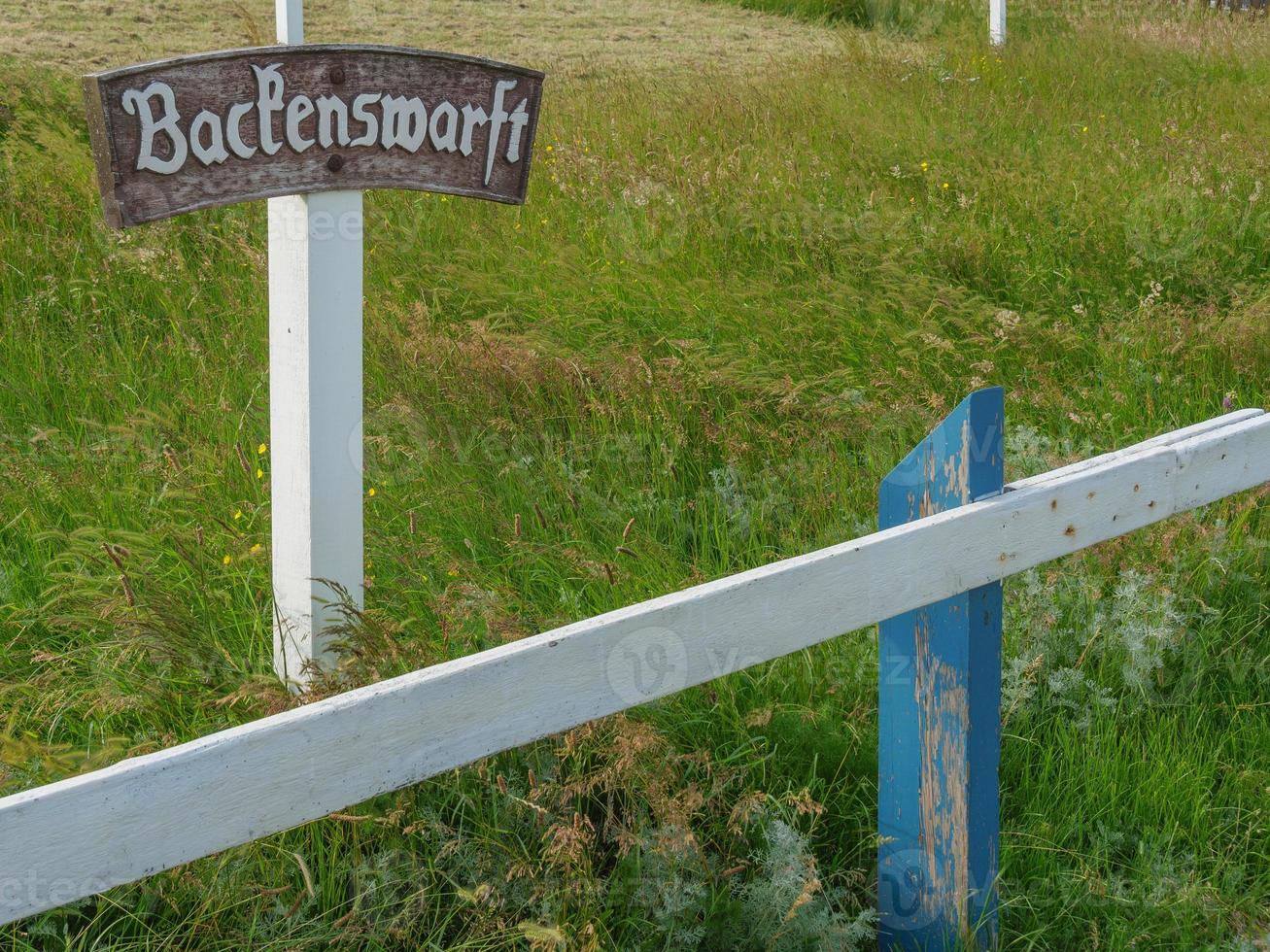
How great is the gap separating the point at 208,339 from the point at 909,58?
5905 mm

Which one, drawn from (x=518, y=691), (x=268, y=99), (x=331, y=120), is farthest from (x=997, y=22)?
(x=518, y=691)

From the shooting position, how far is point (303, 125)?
227 centimetres

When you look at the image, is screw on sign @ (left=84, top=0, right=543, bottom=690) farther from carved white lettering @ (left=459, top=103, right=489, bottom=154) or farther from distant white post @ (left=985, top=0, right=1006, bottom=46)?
distant white post @ (left=985, top=0, right=1006, bottom=46)

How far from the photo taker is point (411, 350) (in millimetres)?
3877

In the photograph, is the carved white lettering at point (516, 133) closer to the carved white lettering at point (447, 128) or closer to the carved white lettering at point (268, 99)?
the carved white lettering at point (447, 128)

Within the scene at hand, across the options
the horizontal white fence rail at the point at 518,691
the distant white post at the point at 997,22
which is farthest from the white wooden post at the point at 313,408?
the distant white post at the point at 997,22

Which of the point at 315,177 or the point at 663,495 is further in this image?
the point at 663,495

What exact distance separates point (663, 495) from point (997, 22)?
8.12 m

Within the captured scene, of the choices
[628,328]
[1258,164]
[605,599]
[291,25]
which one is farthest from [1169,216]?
[291,25]

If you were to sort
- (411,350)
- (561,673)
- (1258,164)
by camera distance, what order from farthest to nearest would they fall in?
(1258,164)
(411,350)
(561,673)

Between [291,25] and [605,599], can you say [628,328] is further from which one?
[291,25]

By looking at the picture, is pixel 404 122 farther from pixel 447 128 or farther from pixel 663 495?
pixel 663 495

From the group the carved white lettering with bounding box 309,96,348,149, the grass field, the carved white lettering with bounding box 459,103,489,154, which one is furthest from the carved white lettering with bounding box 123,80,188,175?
the grass field

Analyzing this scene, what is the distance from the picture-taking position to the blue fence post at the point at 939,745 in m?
2.07
